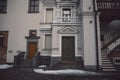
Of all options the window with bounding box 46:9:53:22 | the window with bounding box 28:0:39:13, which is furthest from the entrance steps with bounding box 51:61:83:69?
the window with bounding box 28:0:39:13

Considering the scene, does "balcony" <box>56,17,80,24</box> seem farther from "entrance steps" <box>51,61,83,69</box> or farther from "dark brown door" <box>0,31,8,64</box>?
"dark brown door" <box>0,31,8,64</box>

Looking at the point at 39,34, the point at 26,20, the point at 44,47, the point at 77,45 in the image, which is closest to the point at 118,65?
the point at 77,45

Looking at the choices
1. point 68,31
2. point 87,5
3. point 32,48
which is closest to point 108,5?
point 87,5

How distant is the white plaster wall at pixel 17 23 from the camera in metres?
18.6

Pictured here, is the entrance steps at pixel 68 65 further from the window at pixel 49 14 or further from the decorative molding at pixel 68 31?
the window at pixel 49 14

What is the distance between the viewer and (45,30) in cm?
1856

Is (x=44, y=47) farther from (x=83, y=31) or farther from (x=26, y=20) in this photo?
(x=83, y=31)

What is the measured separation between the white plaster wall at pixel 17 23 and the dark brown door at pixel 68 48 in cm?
444

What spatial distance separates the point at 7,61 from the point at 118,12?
14.3 m

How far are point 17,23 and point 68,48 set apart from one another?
24.9 feet

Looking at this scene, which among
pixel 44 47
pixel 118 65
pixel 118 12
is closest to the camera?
pixel 118 12

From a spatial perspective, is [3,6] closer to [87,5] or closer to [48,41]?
[48,41]

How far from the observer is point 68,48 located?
16.6m

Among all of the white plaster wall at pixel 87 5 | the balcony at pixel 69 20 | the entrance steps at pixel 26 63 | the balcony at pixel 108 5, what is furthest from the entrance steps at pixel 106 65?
the entrance steps at pixel 26 63
